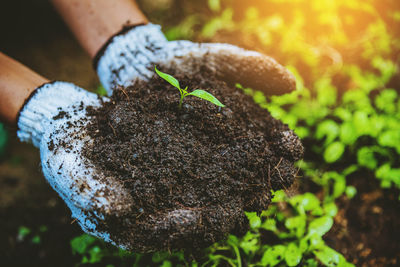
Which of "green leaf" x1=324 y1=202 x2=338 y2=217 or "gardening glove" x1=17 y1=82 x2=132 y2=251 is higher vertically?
"gardening glove" x1=17 y1=82 x2=132 y2=251

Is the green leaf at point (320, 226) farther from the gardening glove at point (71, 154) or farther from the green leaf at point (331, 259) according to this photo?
the gardening glove at point (71, 154)

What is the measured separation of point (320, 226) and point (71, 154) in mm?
1611

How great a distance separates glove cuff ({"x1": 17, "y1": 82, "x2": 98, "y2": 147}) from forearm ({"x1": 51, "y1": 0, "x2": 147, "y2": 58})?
1.80 feet

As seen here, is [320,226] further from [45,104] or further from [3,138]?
[3,138]

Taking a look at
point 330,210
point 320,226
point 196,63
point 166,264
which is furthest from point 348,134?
point 166,264

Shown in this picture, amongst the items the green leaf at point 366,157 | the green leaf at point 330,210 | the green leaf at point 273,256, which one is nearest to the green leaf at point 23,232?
the green leaf at point 273,256

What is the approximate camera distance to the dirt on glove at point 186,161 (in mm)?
1256

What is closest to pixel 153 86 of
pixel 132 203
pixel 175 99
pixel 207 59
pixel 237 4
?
pixel 175 99

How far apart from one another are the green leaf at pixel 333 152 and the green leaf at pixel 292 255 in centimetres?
77

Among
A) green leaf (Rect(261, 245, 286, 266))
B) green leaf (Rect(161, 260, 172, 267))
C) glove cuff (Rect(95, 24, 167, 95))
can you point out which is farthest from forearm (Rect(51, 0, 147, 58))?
green leaf (Rect(261, 245, 286, 266))

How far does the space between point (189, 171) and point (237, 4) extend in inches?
111

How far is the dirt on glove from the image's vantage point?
1.26 m

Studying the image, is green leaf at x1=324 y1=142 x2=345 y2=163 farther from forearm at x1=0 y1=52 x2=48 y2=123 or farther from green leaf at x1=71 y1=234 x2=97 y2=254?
forearm at x1=0 y1=52 x2=48 y2=123

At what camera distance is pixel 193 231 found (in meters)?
1.23
